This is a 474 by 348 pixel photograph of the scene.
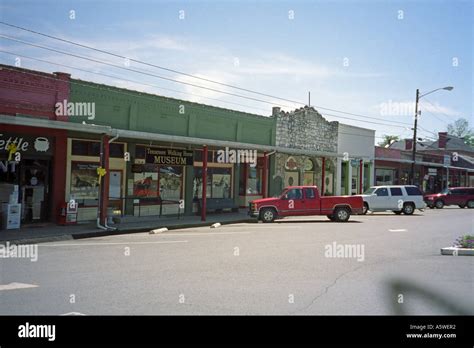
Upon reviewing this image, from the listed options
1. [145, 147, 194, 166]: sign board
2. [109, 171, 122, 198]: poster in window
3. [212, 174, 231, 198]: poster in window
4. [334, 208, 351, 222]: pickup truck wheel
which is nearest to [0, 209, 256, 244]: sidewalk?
[109, 171, 122, 198]: poster in window

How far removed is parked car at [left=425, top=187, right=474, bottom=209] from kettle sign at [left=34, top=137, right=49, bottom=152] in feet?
95.1

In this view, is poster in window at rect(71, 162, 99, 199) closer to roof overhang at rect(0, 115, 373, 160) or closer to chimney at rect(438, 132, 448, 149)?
roof overhang at rect(0, 115, 373, 160)

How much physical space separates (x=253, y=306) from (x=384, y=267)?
4636mm

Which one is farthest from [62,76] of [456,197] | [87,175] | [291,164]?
[456,197]

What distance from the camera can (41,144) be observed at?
703 inches

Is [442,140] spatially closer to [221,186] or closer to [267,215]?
[221,186]

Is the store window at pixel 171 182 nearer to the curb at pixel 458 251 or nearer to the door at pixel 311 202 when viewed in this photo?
the door at pixel 311 202

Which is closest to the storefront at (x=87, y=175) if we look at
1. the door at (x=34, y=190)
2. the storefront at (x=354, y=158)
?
the door at (x=34, y=190)

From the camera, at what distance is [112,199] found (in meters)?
20.6

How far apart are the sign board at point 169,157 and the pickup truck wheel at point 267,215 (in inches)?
163

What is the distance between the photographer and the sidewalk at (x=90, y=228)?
1492 cm

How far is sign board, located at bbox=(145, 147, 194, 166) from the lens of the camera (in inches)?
834
